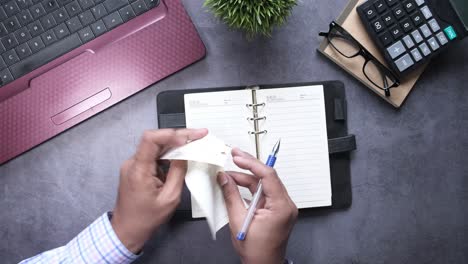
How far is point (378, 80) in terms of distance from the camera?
813 millimetres

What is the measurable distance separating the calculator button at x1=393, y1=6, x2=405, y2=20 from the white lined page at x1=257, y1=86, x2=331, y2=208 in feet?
0.58

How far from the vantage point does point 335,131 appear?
82cm

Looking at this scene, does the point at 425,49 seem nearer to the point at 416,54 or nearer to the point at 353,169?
the point at 416,54

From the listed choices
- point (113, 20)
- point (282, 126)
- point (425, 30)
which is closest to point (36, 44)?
point (113, 20)

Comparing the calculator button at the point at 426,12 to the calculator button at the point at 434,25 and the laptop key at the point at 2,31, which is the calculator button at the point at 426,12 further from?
the laptop key at the point at 2,31

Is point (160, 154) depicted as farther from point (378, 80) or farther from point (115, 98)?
point (378, 80)

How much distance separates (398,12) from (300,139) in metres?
0.27

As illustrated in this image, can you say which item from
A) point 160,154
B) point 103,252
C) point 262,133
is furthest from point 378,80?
point 103,252

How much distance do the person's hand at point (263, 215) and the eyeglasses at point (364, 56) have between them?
289 mm

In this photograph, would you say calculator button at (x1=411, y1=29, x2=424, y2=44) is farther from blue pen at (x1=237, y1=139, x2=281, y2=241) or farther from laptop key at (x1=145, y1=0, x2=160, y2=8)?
laptop key at (x1=145, y1=0, x2=160, y2=8)

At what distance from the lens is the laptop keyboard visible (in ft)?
2.35

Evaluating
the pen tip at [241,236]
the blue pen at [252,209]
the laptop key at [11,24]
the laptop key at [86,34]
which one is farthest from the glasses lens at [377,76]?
the laptop key at [11,24]

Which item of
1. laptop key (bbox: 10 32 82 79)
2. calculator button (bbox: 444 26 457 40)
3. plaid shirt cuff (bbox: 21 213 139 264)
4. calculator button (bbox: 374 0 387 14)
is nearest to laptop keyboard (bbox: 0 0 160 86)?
laptop key (bbox: 10 32 82 79)

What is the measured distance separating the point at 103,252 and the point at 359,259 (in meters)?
0.45
